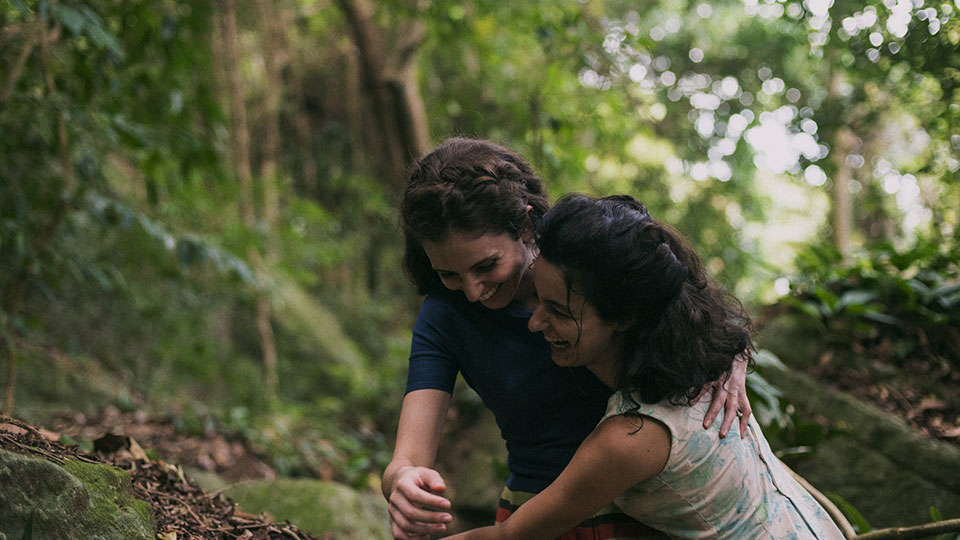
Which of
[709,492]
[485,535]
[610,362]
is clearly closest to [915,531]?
[709,492]

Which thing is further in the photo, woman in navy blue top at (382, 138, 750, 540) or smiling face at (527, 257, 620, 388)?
woman in navy blue top at (382, 138, 750, 540)

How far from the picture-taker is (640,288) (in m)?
1.80

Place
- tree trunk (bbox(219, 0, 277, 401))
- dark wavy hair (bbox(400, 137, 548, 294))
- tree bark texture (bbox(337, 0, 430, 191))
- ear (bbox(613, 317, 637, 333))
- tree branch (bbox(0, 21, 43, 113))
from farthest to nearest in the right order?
1. tree trunk (bbox(219, 0, 277, 401))
2. tree bark texture (bbox(337, 0, 430, 191))
3. tree branch (bbox(0, 21, 43, 113))
4. dark wavy hair (bbox(400, 137, 548, 294))
5. ear (bbox(613, 317, 637, 333))

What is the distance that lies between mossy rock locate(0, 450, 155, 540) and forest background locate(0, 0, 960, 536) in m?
1.37

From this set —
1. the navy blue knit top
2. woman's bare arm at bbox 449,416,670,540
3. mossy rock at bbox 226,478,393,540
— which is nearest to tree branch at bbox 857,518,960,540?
woman's bare arm at bbox 449,416,670,540

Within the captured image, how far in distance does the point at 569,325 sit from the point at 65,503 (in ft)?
4.07

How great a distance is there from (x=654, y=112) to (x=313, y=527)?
8000mm

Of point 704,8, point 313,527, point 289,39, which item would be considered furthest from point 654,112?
point 313,527

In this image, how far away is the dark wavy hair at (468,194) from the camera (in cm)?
205

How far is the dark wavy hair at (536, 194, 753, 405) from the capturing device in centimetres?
179

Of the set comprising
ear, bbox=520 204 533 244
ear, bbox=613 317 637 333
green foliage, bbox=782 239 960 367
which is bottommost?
ear, bbox=613 317 637 333

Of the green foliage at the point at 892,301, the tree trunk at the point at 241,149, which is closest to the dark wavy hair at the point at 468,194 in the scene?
the green foliage at the point at 892,301

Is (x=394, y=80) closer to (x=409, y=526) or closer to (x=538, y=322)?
(x=538, y=322)

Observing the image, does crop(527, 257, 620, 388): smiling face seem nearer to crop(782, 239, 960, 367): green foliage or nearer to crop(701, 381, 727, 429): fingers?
crop(701, 381, 727, 429): fingers
